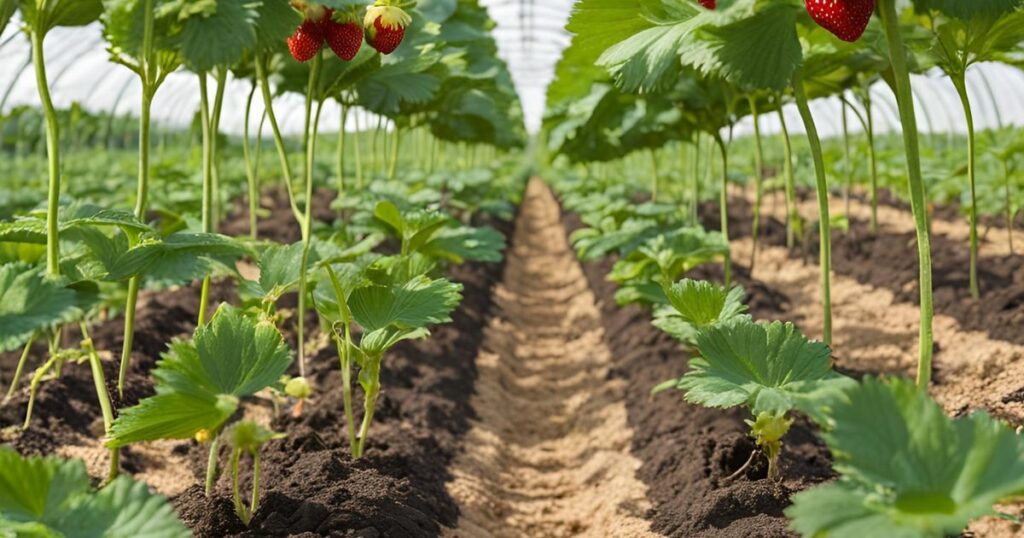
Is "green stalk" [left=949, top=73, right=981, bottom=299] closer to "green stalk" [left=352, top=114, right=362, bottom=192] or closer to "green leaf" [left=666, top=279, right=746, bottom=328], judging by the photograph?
"green leaf" [left=666, top=279, right=746, bottom=328]

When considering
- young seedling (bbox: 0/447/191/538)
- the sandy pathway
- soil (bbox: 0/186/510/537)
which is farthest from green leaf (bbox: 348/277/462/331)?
young seedling (bbox: 0/447/191/538)

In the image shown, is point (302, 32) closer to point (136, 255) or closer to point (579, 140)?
point (136, 255)

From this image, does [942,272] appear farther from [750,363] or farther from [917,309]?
[750,363]

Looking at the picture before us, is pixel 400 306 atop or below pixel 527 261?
atop

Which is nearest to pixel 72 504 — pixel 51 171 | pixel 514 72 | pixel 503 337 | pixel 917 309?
pixel 51 171

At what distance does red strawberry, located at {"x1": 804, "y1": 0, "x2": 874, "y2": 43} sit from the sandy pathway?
1.95 meters

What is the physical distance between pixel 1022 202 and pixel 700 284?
406cm

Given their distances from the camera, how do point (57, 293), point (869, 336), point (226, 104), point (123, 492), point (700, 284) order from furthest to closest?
point (226, 104) < point (869, 336) < point (700, 284) < point (57, 293) < point (123, 492)

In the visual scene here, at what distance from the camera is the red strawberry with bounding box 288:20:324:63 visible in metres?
2.73

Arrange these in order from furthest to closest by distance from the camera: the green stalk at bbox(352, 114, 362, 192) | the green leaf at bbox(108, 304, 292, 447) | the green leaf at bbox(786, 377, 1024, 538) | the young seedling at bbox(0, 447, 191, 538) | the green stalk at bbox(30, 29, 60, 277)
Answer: the green stalk at bbox(352, 114, 362, 192) < the green stalk at bbox(30, 29, 60, 277) < the green leaf at bbox(108, 304, 292, 447) < the young seedling at bbox(0, 447, 191, 538) < the green leaf at bbox(786, 377, 1024, 538)

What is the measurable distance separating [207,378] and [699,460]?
6.81 feet

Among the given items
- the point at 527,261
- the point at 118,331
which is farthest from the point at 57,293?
the point at 527,261

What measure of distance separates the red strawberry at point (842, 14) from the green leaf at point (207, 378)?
1.44 meters

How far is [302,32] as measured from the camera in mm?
2740
